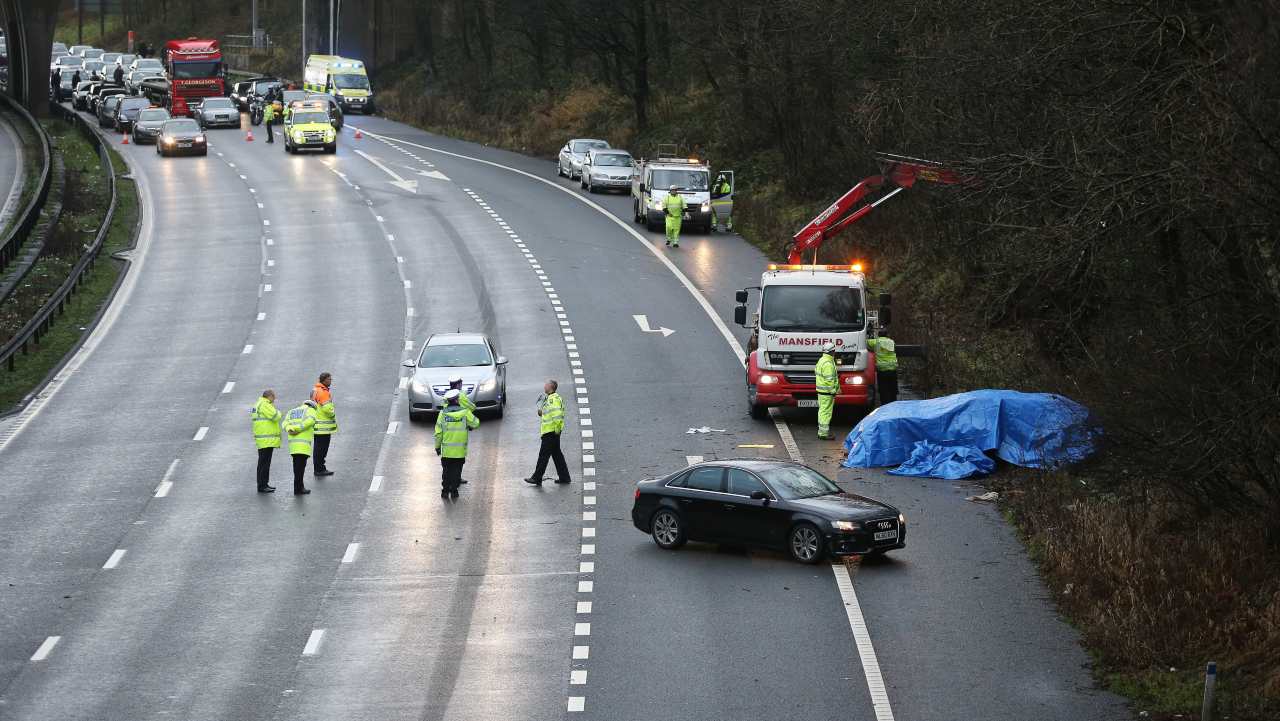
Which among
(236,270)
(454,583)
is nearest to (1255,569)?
(454,583)

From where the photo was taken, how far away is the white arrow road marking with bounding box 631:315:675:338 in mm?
38062

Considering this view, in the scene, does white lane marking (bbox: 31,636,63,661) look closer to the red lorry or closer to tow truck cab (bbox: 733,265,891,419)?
tow truck cab (bbox: 733,265,891,419)

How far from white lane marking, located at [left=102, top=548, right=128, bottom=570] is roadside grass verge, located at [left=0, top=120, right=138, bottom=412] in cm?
1095

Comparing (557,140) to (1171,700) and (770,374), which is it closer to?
(770,374)

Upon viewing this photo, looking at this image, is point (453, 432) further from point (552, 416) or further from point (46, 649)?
point (46, 649)

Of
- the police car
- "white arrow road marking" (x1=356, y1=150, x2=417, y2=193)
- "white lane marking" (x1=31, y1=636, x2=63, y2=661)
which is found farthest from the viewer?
the police car

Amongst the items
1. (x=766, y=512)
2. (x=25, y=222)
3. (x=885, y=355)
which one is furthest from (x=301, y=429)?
(x=25, y=222)

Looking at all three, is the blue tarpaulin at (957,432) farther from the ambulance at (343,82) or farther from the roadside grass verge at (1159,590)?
the ambulance at (343,82)

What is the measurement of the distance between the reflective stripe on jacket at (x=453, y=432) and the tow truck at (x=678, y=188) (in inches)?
995

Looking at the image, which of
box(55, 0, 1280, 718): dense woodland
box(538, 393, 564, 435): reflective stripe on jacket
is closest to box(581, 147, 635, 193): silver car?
box(55, 0, 1280, 718): dense woodland

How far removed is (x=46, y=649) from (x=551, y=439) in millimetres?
9112

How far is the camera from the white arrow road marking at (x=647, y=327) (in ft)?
125

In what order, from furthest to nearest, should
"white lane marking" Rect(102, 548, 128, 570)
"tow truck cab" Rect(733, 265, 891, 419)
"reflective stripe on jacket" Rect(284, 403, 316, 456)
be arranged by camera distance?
"tow truck cab" Rect(733, 265, 891, 419)
"reflective stripe on jacket" Rect(284, 403, 316, 456)
"white lane marking" Rect(102, 548, 128, 570)

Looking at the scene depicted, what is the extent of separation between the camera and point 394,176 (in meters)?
63.5
